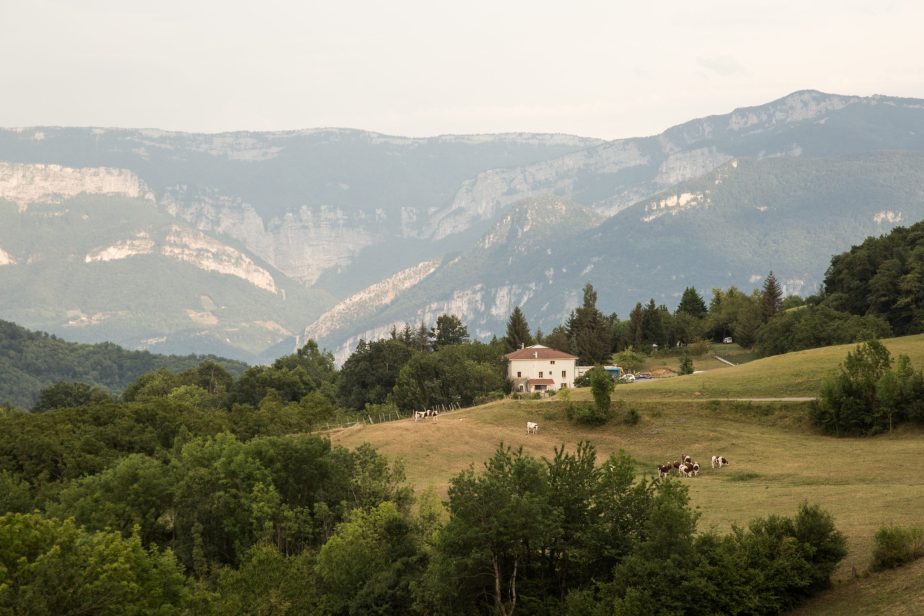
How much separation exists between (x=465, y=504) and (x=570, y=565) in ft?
14.9

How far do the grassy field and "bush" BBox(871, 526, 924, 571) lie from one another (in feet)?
2.17

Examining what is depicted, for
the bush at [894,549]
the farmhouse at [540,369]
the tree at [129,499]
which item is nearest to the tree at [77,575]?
the tree at [129,499]

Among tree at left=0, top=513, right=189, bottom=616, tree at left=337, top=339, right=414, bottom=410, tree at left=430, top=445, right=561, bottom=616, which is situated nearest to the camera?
tree at left=0, top=513, right=189, bottom=616

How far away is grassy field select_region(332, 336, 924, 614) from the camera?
46.5 m

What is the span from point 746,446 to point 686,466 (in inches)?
314

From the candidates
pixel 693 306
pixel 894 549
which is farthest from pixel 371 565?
pixel 693 306

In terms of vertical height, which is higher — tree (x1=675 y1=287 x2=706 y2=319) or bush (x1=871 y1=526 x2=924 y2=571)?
tree (x1=675 y1=287 x2=706 y2=319)

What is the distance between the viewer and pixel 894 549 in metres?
40.2

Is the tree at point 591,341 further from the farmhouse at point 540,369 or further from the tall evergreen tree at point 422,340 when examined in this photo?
the tall evergreen tree at point 422,340

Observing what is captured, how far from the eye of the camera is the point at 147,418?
90.0m

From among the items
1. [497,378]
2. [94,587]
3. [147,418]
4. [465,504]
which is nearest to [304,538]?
[465,504]

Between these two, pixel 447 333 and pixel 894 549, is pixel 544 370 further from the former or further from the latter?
pixel 894 549

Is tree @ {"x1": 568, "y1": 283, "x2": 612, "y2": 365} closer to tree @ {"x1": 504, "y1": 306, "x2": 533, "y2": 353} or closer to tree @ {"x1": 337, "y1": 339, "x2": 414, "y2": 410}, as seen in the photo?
tree @ {"x1": 504, "y1": 306, "x2": 533, "y2": 353}

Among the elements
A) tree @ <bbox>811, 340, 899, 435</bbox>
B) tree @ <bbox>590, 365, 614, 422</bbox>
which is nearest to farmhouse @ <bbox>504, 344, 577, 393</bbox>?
tree @ <bbox>590, 365, 614, 422</bbox>
